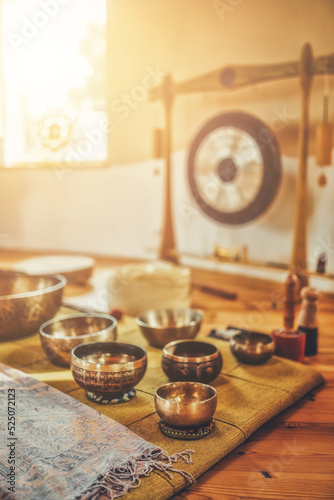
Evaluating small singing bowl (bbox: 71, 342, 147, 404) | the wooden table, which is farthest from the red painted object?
small singing bowl (bbox: 71, 342, 147, 404)

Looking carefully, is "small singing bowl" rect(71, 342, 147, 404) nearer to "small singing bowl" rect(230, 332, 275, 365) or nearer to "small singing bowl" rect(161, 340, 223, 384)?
"small singing bowl" rect(161, 340, 223, 384)

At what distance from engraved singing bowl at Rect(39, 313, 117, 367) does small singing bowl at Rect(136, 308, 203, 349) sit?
0.42 ft

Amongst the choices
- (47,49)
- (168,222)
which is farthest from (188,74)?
(47,49)

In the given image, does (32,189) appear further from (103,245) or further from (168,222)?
(168,222)

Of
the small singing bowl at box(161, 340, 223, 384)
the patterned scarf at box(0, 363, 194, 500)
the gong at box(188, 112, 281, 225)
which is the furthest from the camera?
the gong at box(188, 112, 281, 225)

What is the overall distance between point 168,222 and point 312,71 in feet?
4.36

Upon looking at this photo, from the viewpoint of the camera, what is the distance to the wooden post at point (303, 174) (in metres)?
2.49

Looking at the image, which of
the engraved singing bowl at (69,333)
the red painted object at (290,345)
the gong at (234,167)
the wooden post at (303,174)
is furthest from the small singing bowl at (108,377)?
the gong at (234,167)

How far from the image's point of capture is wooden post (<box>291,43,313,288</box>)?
2492mm

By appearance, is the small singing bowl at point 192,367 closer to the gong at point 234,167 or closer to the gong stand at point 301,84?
the gong stand at point 301,84

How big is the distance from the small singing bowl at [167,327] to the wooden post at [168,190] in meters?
1.54

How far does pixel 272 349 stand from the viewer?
1507 millimetres

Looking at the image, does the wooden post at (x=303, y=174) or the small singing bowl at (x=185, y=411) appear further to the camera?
the wooden post at (x=303, y=174)

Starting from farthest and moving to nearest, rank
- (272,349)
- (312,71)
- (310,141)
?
(310,141)
(312,71)
(272,349)
